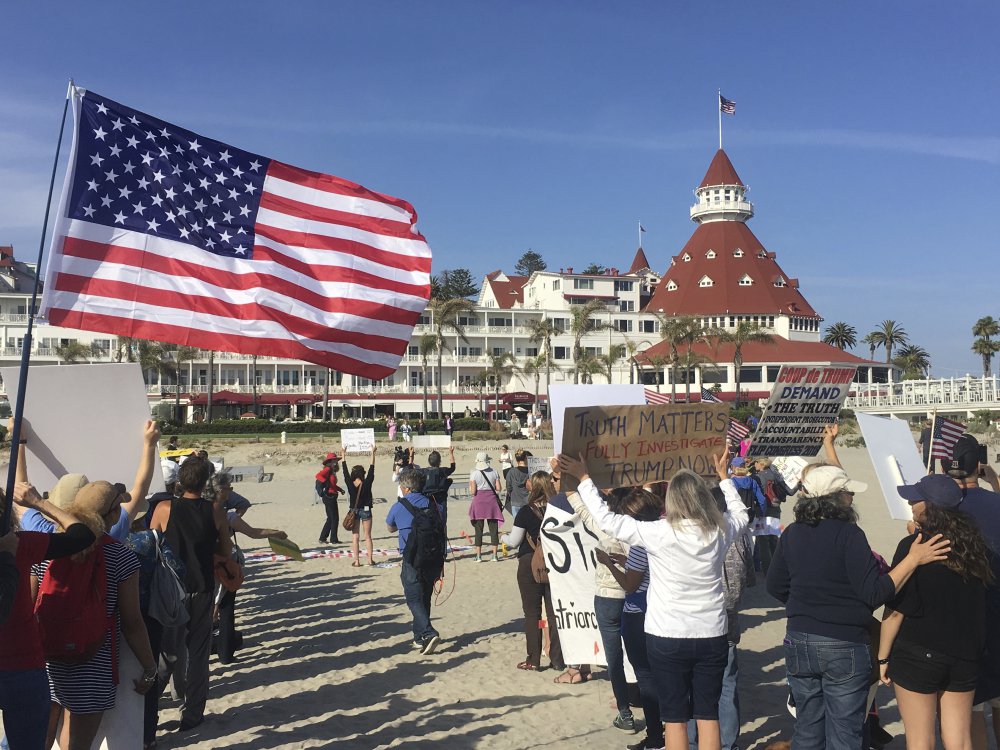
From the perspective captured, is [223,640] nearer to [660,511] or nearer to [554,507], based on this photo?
[554,507]

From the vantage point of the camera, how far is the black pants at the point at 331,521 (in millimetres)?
16097

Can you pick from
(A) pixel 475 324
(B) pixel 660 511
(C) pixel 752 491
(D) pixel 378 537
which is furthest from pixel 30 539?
(A) pixel 475 324

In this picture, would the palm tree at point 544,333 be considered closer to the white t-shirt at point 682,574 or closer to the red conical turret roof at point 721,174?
the red conical turret roof at point 721,174

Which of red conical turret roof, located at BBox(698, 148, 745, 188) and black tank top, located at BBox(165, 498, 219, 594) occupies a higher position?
red conical turret roof, located at BBox(698, 148, 745, 188)

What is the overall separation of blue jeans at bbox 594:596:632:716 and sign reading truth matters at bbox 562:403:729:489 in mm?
1386

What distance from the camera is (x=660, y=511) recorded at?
5.89m

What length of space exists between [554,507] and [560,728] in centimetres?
171

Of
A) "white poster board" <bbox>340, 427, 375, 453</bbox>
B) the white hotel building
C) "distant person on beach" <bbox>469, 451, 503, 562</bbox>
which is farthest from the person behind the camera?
the white hotel building

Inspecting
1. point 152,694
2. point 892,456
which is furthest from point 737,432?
point 152,694

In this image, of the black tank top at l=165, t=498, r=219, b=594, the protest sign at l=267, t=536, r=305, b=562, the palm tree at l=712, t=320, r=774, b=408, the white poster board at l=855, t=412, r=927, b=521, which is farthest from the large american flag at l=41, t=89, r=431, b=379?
the palm tree at l=712, t=320, r=774, b=408

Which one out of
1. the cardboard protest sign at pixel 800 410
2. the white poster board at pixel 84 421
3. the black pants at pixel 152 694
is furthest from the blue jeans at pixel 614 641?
the white poster board at pixel 84 421

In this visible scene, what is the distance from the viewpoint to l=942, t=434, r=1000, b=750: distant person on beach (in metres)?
4.79

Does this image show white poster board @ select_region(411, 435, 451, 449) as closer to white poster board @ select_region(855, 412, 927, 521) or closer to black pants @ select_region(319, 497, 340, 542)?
black pants @ select_region(319, 497, 340, 542)

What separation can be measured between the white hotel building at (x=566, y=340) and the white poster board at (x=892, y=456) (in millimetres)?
68404
